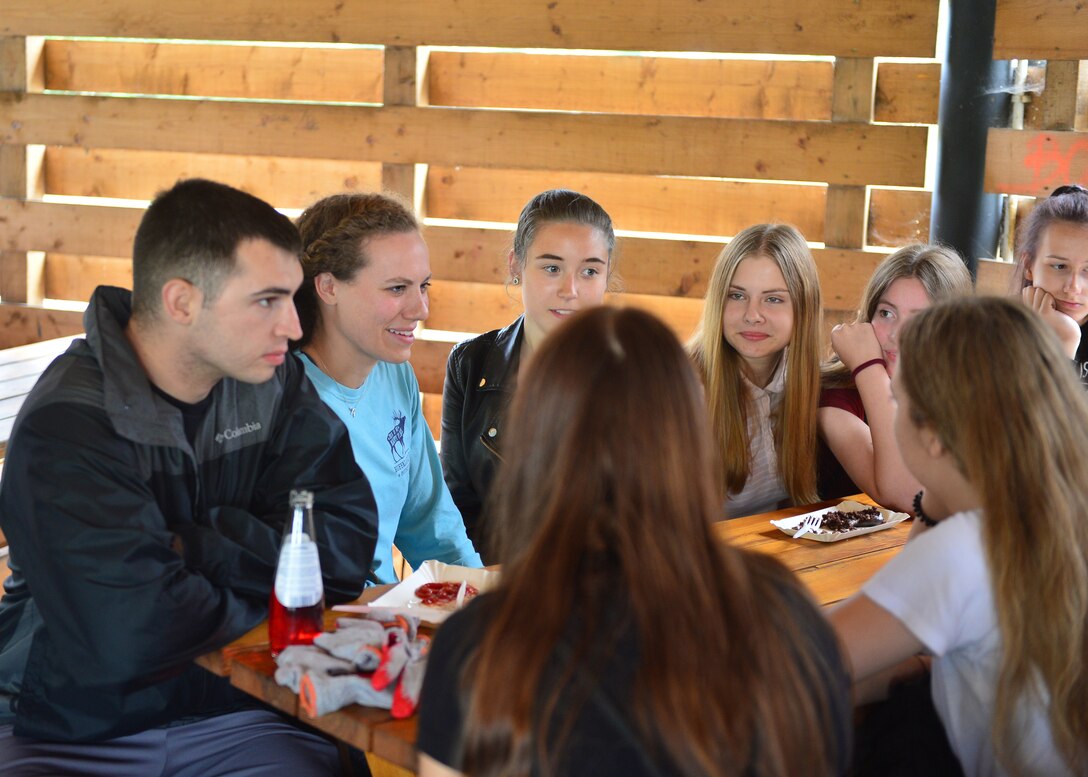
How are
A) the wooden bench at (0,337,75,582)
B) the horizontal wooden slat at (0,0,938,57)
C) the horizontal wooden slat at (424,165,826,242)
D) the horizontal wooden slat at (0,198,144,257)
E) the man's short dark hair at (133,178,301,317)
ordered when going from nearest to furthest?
the man's short dark hair at (133,178,301,317) → the wooden bench at (0,337,75,582) → the horizontal wooden slat at (0,0,938,57) → the horizontal wooden slat at (424,165,826,242) → the horizontal wooden slat at (0,198,144,257)

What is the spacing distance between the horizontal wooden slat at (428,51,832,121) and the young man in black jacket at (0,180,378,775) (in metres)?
3.23

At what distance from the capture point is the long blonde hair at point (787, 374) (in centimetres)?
309

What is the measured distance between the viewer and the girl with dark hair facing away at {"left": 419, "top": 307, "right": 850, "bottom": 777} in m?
1.25

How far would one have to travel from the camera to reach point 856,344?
10.4 ft

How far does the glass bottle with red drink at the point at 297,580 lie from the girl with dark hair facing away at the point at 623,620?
20.9 inches

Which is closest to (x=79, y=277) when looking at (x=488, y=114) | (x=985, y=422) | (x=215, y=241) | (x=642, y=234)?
(x=488, y=114)

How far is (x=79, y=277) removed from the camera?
6051 mm

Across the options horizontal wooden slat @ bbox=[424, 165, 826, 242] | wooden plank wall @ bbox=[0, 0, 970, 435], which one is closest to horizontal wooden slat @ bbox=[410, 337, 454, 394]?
wooden plank wall @ bbox=[0, 0, 970, 435]

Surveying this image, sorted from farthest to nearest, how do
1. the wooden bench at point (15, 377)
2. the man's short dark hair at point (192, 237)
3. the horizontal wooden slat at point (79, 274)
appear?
the horizontal wooden slat at point (79, 274)
the wooden bench at point (15, 377)
the man's short dark hair at point (192, 237)

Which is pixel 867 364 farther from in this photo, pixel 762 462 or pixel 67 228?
pixel 67 228

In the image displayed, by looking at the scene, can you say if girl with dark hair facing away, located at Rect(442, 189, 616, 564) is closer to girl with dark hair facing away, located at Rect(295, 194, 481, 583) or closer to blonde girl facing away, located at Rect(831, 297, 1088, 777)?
girl with dark hair facing away, located at Rect(295, 194, 481, 583)

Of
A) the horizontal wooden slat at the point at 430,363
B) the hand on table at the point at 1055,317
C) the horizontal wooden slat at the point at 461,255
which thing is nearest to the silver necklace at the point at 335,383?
the hand on table at the point at 1055,317

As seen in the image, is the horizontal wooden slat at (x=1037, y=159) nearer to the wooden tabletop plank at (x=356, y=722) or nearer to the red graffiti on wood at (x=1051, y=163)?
the red graffiti on wood at (x=1051, y=163)

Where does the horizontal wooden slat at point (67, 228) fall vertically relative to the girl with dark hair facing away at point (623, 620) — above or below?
above
